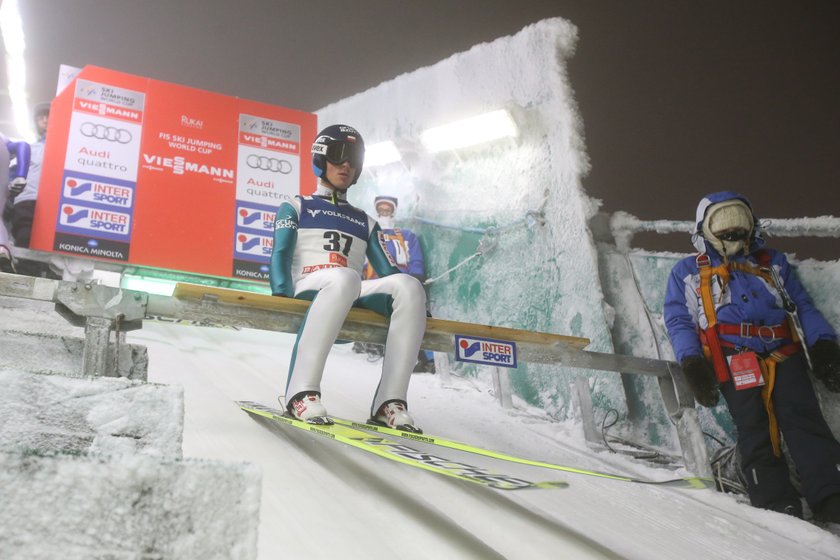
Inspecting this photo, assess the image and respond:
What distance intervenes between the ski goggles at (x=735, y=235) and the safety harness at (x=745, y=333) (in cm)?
11

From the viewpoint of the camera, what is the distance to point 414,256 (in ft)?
20.6

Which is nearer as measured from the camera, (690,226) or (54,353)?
(54,353)

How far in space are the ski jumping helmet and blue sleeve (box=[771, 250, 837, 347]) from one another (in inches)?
77.9

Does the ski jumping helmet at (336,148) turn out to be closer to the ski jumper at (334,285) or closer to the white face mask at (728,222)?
the ski jumper at (334,285)

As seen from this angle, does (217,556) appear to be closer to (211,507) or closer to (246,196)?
(211,507)

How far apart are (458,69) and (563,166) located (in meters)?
2.11

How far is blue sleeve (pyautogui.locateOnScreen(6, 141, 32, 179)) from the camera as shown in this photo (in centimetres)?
509

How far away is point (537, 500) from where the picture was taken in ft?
6.89

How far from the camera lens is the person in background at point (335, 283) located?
2404mm

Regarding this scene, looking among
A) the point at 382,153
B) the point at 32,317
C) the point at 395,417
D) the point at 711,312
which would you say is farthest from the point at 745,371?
the point at 382,153

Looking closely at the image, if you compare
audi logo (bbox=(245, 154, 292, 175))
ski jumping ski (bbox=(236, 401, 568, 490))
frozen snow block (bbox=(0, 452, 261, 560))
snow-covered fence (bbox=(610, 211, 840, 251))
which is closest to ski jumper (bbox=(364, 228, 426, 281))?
audi logo (bbox=(245, 154, 292, 175))

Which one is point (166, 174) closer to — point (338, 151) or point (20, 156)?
point (20, 156)

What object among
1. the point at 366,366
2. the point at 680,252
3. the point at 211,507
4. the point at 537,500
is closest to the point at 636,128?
the point at 680,252

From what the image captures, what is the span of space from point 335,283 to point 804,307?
202cm
